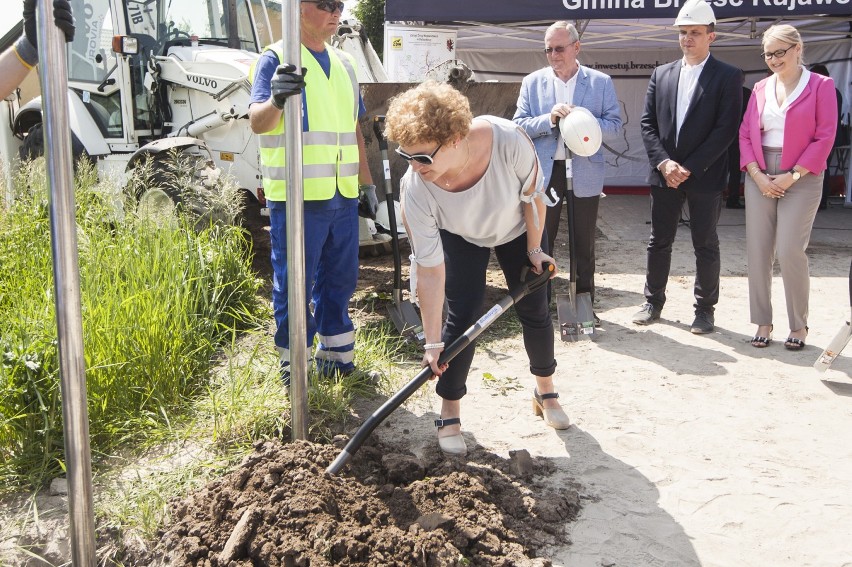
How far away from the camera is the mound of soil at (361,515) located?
109 inches

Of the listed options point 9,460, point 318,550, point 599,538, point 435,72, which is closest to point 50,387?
point 9,460

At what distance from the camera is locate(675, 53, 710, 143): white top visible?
17.3ft

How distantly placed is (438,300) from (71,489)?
4.86ft

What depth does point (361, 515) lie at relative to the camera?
9.81ft

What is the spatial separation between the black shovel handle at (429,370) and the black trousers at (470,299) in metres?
0.09

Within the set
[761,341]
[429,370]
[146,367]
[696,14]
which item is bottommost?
[761,341]

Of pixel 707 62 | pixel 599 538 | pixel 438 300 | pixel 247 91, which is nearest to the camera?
pixel 599 538

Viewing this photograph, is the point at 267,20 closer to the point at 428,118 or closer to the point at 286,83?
the point at 286,83

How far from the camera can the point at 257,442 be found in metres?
3.46

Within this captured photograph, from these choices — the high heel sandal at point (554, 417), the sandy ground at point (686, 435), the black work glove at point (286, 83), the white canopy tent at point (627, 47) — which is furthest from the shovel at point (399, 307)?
the white canopy tent at point (627, 47)

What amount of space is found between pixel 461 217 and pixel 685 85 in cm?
269

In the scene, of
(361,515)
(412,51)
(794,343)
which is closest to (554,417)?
(361,515)

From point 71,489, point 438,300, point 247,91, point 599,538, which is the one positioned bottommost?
point 599,538

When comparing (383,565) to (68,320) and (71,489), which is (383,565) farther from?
(68,320)
